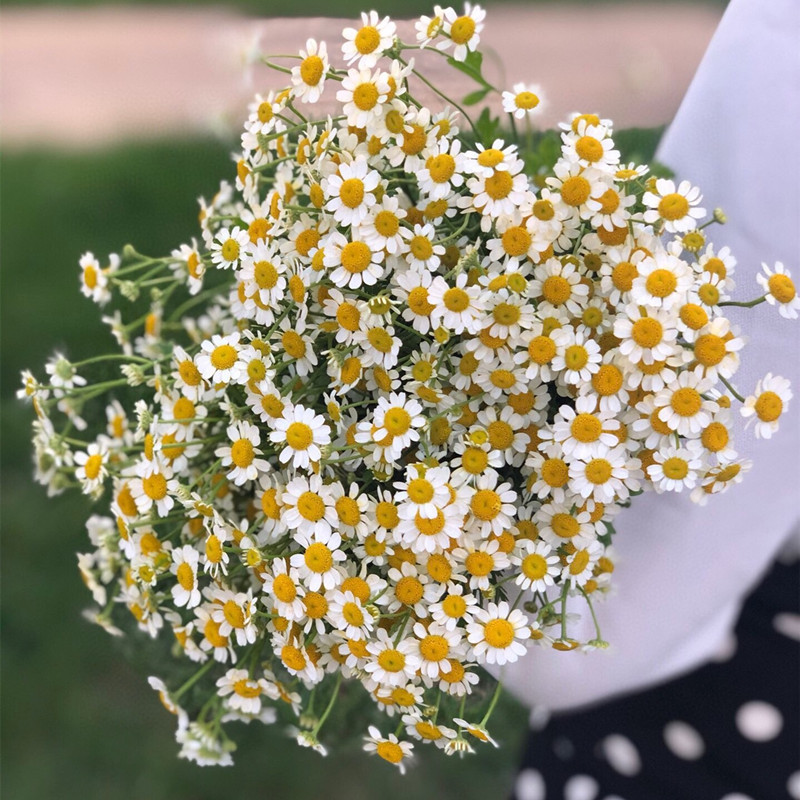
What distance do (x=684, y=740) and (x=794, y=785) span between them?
0.12 metres

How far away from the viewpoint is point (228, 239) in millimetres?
691

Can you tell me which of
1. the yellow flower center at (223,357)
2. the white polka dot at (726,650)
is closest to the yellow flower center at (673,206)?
the yellow flower center at (223,357)

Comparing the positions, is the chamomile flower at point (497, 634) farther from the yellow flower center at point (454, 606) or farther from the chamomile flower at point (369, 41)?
the chamomile flower at point (369, 41)

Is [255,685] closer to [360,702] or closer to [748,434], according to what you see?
[360,702]

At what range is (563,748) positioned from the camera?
1088 mm

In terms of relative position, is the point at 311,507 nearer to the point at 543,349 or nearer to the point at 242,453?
the point at 242,453

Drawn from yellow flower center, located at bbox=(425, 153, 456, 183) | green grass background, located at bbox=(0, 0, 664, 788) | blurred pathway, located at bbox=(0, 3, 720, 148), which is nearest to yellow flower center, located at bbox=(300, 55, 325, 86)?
yellow flower center, located at bbox=(425, 153, 456, 183)

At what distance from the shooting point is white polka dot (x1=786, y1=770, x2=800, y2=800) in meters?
0.95

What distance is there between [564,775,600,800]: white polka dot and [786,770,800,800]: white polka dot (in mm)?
197

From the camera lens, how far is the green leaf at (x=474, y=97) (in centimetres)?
77

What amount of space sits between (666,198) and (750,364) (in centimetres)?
20

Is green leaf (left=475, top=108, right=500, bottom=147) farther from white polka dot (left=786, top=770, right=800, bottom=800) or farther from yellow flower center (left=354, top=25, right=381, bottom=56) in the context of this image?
white polka dot (left=786, top=770, right=800, bottom=800)

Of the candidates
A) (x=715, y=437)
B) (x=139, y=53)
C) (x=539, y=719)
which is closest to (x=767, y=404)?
(x=715, y=437)

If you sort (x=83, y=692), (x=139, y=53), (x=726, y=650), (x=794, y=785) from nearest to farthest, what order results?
(x=794, y=785) → (x=726, y=650) → (x=83, y=692) → (x=139, y=53)
